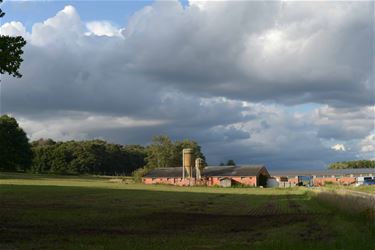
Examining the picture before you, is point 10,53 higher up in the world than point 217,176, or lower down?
higher up

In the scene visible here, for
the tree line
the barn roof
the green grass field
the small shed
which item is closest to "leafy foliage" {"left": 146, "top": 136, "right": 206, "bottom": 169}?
the tree line

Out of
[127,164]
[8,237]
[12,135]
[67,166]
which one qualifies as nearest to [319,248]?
[8,237]

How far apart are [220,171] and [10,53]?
9374 cm

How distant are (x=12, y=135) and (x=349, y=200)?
110252 millimetres

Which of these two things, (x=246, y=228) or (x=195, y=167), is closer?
(x=246, y=228)

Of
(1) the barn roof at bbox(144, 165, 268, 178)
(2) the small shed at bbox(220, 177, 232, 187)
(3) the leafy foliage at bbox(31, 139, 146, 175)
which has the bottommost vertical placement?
(2) the small shed at bbox(220, 177, 232, 187)

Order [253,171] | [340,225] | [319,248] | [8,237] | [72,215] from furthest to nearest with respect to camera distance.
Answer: [253,171]
[72,215]
[340,225]
[8,237]
[319,248]

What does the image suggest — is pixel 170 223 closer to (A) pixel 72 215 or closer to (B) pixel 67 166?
(A) pixel 72 215

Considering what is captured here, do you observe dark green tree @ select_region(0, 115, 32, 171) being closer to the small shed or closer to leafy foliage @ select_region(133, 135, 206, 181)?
leafy foliage @ select_region(133, 135, 206, 181)

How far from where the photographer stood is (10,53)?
24.4 m

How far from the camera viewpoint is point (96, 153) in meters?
174

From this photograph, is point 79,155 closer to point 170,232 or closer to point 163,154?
point 163,154

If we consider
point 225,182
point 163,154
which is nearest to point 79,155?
point 163,154

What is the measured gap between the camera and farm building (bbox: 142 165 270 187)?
10956 cm
